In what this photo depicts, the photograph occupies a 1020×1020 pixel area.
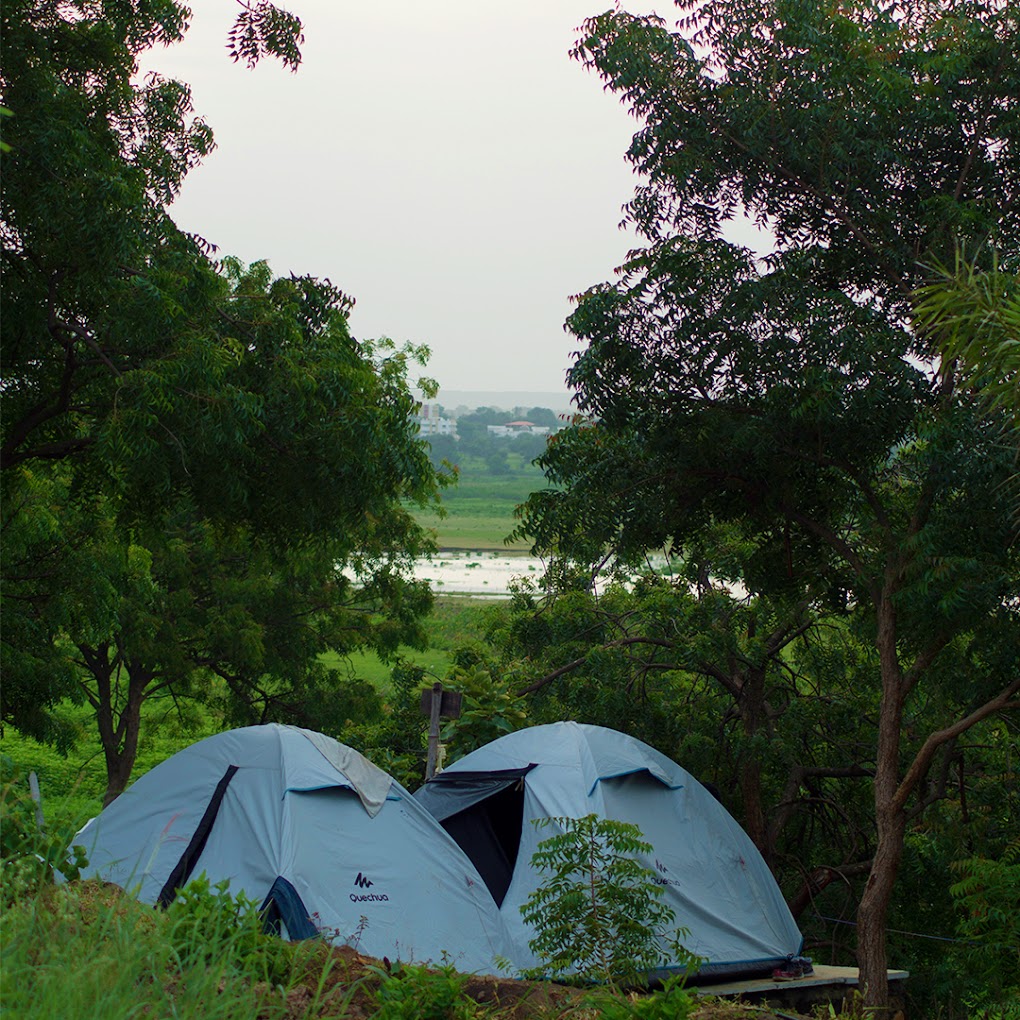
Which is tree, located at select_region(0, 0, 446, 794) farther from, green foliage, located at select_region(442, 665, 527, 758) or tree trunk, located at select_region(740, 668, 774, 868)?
tree trunk, located at select_region(740, 668, 774, 868)

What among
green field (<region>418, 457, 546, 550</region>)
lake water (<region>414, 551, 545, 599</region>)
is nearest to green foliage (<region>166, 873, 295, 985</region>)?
lake water (<region>414, 551, 545, 599</region>)

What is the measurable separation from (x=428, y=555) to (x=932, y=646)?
13.2m

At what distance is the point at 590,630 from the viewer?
14.9m

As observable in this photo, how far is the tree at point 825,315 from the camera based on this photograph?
29.3 ft

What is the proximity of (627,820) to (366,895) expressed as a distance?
2.52 m

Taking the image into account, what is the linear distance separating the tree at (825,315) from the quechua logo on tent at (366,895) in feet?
11.1

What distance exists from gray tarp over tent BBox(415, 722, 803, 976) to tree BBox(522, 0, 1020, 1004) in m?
1.14

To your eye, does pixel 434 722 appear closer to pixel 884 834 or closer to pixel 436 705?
pixel 436 705

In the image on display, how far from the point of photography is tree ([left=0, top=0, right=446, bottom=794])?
8977 mm

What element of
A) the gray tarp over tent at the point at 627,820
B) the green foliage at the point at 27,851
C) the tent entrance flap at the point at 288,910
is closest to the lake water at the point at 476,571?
the gray tarp over tent at the point at 627,820

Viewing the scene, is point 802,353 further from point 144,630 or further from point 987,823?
point 144,630

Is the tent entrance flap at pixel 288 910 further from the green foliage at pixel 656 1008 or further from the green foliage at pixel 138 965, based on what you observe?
the green foliage at pixel 656 1008

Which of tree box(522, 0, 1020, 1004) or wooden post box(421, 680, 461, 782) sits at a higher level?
tree box(522, 0, 1020, 1004)

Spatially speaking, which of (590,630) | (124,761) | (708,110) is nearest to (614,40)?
(708,110)
